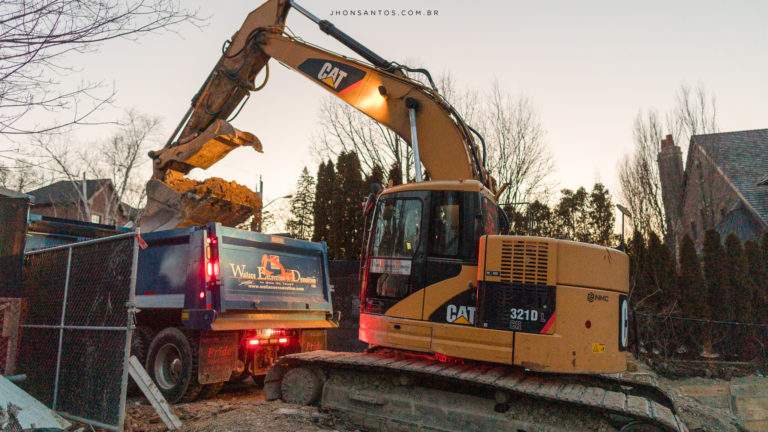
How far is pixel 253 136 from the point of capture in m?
9.15

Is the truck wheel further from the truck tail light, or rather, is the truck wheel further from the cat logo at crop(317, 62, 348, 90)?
the cat logo at crop(317, 62, 348, 90)

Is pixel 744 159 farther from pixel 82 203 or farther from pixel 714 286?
pixel 82 203

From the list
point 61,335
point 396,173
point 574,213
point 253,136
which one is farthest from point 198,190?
point 574,213

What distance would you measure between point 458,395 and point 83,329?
359cm

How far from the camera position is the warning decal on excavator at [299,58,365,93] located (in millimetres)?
8062

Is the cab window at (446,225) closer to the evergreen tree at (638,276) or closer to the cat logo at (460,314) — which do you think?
the cat logo at (460,314)

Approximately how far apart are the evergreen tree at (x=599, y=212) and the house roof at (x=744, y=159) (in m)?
10.7

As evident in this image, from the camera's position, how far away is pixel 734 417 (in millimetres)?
8594

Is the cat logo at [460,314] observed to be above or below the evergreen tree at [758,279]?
below

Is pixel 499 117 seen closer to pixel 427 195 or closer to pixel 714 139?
pixel 714 139

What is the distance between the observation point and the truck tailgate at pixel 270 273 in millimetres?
7234

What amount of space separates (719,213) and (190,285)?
1988 cm

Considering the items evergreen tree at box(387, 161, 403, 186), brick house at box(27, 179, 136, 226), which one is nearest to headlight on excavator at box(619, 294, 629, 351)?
evergreen tree at box(387, 161, 403, 186)

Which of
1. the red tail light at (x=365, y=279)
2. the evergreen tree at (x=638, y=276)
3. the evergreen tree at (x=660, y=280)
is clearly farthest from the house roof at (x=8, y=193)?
the evergreen tree at (x=660, y=280)
